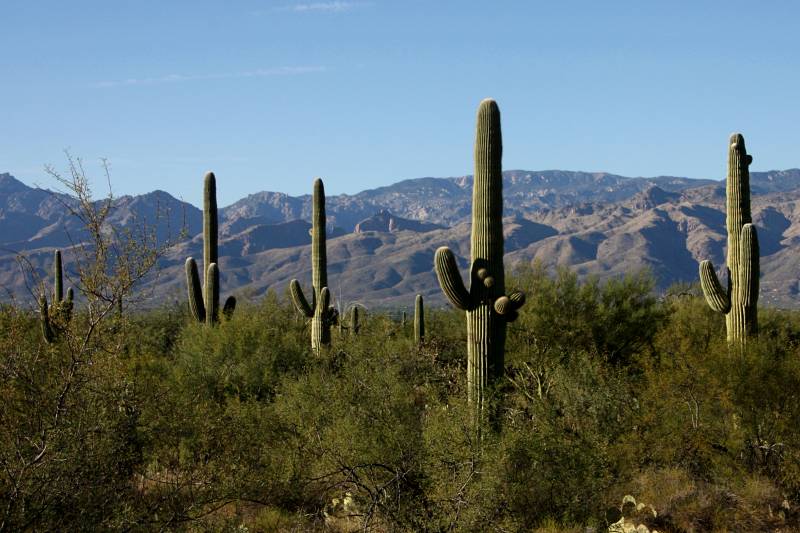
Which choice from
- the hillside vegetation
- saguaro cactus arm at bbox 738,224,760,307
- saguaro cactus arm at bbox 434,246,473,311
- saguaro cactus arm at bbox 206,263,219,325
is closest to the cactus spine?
saguaro cactus arm at bbox 206,263,219,325

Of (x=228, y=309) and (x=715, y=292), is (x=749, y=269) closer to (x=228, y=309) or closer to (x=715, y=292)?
(x=715, y=292)

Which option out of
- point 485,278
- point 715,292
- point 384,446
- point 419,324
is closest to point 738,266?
point 715,292

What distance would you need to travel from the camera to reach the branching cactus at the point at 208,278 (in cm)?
2778

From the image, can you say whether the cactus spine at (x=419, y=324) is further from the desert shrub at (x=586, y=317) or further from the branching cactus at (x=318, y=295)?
the desert shrub at (x=586, y=317)

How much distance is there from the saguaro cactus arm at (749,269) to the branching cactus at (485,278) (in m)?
5.18

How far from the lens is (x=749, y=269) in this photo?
66.7ft

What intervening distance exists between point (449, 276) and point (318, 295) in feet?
35.2

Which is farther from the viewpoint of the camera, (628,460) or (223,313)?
(223,313)

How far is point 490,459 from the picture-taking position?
1402cm

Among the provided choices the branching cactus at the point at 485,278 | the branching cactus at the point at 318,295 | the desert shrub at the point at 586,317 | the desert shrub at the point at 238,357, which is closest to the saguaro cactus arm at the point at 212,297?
the desert shrub at the point at 238,357

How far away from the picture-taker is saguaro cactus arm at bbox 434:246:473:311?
699 inches

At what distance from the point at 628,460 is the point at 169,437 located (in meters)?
7.49

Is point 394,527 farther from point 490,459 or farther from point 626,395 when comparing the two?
point 626,395

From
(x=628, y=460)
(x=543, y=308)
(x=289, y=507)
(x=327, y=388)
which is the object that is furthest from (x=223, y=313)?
(x=628, y=460)
